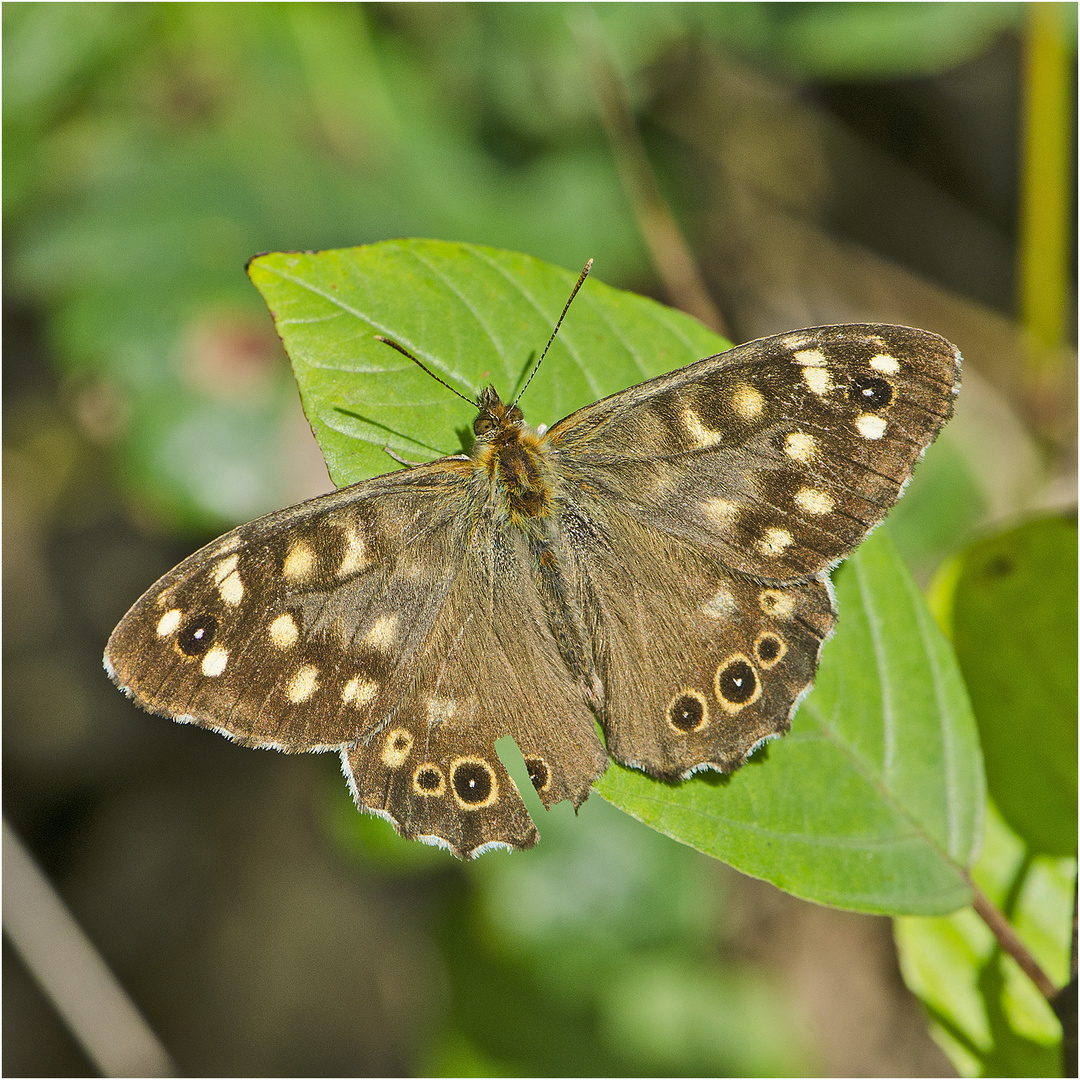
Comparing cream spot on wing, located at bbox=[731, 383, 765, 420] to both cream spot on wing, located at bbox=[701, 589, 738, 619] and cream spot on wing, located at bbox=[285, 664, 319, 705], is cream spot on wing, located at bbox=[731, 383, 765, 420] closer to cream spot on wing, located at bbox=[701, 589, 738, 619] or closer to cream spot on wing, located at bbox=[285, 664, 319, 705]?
cream spot on wing, located at bbox=[701, 589, 738, 619]

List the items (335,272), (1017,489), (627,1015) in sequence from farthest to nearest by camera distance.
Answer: (1017,489) < (627,1015) < (335,272)

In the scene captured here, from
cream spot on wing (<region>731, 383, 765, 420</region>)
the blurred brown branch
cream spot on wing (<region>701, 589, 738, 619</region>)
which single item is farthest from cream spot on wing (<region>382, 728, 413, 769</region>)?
the blurred brown branch

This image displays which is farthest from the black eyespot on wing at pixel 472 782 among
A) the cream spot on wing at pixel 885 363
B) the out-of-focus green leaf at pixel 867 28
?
the out-of-focus green leaf at pixel 867 28

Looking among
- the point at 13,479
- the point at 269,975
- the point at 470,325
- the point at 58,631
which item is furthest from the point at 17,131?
the point at 269,975

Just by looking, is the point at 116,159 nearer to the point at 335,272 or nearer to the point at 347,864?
the point at 335,272

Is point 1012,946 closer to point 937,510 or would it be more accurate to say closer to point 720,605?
point 720,605

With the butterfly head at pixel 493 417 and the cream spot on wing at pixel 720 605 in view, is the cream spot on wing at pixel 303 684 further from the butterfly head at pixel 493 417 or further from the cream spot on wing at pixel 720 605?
the cream spot on wing at pixel 720 605
